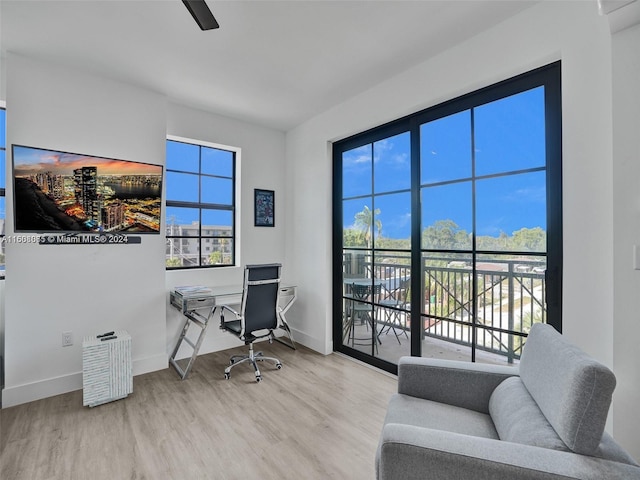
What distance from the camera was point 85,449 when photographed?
6.24ft

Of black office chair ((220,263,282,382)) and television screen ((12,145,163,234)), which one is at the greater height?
television screen ((12,145,163,234))

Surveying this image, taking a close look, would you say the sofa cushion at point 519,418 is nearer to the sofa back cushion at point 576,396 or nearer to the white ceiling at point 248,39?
the sofa back cushion at point 576,396

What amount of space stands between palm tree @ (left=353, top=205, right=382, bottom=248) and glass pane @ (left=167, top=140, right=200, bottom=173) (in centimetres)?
199

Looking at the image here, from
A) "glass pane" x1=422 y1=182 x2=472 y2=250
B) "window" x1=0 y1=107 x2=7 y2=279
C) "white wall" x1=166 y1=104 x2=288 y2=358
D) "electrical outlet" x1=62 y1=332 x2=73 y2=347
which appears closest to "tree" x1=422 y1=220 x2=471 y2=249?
"glass pane" x1=422 y1=182 x2=472 y2=250

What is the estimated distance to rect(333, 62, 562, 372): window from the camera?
2039 millimetres

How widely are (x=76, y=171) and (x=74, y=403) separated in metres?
1.93

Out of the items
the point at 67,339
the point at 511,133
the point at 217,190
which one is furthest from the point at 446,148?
the point at 67,339

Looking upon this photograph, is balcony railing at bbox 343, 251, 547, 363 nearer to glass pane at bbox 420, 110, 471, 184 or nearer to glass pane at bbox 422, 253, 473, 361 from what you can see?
glass pane at bbox 422, 253, 473, 361

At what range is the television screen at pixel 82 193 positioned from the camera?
2.47 metres

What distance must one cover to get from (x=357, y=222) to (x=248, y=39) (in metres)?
1.95

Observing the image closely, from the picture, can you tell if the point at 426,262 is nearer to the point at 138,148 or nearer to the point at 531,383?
the point at 531,383

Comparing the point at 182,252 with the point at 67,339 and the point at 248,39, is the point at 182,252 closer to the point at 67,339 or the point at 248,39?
the point at 67,339

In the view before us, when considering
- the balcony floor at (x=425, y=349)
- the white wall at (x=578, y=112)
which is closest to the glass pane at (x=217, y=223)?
the balcony floor at (x=425, y=349)

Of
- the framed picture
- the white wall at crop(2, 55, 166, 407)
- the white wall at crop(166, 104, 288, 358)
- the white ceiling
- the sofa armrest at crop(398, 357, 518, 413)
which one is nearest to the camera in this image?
the sofa armrest at crop(398, 357, 518, 413)
